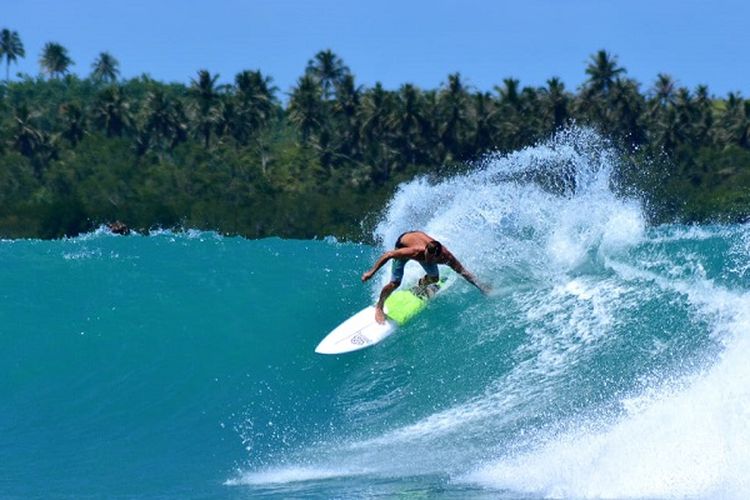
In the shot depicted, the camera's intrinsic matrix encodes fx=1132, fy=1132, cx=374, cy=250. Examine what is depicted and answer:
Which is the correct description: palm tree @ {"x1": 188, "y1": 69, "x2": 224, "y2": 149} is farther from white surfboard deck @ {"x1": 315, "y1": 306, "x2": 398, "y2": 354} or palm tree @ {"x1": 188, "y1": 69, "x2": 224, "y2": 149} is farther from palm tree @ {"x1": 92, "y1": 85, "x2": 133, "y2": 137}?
white surfboard deck @ {"x1": 315, "y1": 306, "x2": 398, "y2": 354}

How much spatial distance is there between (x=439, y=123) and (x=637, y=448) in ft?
156

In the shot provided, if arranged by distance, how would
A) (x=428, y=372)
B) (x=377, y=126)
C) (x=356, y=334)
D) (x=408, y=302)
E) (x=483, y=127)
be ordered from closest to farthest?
(x=428, y=372)
(x=356, y=334)
(x=408, y=302)
(x=483, y=127)
(x=377, y=126)

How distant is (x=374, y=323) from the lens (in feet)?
42.6

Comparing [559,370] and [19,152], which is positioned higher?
[19,152]

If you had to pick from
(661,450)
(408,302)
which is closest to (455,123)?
(408,302)

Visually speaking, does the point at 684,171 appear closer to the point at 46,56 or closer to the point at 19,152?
the point at 19,152

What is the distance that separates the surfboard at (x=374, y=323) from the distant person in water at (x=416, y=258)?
15 cm

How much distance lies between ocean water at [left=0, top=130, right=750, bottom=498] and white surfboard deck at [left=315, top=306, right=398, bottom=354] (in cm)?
15

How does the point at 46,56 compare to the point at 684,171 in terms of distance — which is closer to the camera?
the point at 684,171

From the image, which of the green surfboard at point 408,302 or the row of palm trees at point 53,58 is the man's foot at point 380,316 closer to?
the green surfboard at point 408,302

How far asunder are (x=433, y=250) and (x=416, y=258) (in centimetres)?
29

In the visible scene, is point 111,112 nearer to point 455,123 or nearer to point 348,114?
point 348,114

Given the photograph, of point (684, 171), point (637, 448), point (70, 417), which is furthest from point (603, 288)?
point (684, 171)

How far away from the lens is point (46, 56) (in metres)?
101
